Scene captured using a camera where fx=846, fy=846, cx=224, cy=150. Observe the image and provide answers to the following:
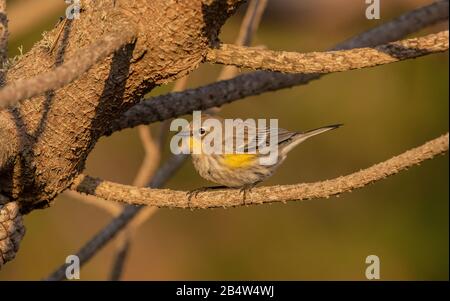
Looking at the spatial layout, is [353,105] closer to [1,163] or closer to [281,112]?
[281,112]

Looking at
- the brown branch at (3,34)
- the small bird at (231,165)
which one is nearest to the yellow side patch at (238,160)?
the small bird at (231,165)

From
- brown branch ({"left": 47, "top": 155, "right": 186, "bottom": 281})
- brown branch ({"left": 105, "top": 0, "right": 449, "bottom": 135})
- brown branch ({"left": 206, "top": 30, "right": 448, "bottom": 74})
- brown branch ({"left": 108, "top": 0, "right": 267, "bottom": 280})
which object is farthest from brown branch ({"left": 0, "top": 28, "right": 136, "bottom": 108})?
brown branch ({"left": 108, "top": 0, "right": 267, "bottom": 280})

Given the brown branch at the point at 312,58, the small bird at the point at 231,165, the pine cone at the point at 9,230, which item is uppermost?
the small bird at the point at 231,165

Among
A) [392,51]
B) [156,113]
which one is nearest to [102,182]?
[156,113]

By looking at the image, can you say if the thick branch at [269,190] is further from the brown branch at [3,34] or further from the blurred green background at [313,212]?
the blurred green background at [313,212]

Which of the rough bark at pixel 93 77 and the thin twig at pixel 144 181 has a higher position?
the thin twig at pixel 144 181
